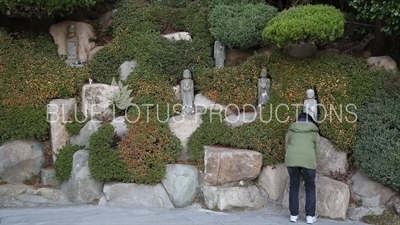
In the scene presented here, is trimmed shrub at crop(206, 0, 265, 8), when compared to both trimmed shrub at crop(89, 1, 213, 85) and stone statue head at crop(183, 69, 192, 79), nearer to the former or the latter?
trimmed shrub at crop(89, 1, 213, 85)

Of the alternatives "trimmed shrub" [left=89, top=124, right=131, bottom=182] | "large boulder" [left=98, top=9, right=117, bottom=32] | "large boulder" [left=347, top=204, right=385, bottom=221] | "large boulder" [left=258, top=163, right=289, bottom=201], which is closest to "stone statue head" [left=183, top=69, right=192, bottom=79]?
"trimmed shrub" [left=89, top=124, right=131, bottom=182]

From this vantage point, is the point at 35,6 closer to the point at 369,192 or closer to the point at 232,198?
the point at 232,198

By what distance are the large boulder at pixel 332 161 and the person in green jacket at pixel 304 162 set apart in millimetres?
1012

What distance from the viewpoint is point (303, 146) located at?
6082 millimetres

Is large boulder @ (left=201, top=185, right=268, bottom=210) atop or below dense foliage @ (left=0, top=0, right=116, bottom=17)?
below

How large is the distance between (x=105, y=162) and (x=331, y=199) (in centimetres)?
359

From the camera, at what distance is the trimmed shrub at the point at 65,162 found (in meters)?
7.55

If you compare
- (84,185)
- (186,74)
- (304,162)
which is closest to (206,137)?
(186,74)

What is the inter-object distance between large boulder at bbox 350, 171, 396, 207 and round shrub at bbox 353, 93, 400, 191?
0.18 metres

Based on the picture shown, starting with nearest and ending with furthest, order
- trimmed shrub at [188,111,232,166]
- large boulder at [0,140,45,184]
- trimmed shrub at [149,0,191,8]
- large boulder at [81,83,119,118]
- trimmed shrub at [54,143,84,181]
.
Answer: trimmed shrub at [188,111,232,166] → trimmed shrub at [54,143,84,181] → large boulder at [0,140,45,184] → large boulder at [81,83,119,118] → trimmed shrub at [149,0,191,8]

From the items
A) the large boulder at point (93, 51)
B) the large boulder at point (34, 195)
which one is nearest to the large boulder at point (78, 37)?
the large boulder at point (93, 51)

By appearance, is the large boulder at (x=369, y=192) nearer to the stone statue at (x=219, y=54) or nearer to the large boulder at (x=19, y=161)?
the stone statue at (x=219, y=54)

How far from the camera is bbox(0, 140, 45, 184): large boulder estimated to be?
788 centimetres

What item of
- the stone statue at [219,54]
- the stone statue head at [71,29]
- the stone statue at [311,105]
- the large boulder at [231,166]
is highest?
the stone statue head at [71,29]
